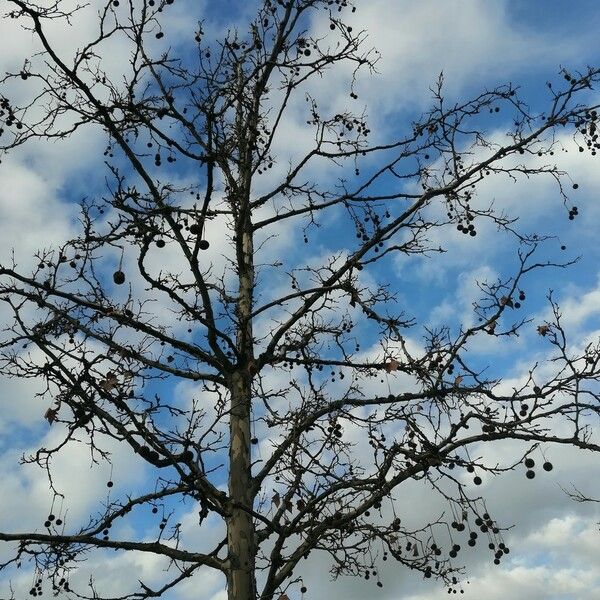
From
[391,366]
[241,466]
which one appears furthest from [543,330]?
[241,466]

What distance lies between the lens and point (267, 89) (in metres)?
9.52

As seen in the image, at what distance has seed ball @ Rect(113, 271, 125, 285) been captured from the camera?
21.2 feet

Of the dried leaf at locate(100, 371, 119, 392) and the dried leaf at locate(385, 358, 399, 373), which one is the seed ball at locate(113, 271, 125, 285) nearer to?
the dried leaf at locate(100, 371, 119, 392)

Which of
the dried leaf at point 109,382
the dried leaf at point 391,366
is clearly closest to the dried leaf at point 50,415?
the dried leaf at point 109,382

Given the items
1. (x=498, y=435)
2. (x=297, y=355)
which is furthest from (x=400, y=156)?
(x=498, y=435)

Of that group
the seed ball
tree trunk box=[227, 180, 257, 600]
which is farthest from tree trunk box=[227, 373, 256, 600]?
the seed ball

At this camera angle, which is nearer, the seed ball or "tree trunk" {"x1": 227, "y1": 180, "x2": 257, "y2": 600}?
the seed ball

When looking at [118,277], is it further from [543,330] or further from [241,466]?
[543,330]

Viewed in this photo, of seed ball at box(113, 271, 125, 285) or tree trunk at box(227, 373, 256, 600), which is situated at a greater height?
seed ball at box(113, 271, 125, 285)

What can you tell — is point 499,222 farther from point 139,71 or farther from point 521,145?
point 139,71

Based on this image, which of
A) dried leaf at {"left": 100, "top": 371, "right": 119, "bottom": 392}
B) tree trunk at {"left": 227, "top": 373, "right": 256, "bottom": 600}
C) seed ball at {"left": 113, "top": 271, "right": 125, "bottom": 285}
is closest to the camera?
dried leaf at {"left": 100, "top": 371, "right": 119, "bottom": 392}

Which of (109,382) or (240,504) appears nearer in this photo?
(109,382)

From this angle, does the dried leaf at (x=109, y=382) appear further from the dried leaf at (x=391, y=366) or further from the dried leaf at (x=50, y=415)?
the dried leaf at (x=391, y=366)

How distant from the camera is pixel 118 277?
21.2 feet
